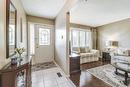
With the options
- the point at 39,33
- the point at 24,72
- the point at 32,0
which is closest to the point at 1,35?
the point at 24,72

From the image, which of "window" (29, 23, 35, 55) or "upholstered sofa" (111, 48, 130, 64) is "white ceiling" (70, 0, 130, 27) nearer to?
"upholstered sofa" (111, 48, 130, 64)

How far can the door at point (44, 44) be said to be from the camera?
4.52m

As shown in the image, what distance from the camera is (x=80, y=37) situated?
6.09 m

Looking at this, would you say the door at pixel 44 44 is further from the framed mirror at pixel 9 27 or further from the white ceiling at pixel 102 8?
the framed mirror at pixel 9 27

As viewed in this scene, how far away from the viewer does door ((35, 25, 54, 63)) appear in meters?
4.52

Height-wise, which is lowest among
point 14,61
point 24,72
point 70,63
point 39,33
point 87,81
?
point 87,81

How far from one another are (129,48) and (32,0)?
5066 millimetres

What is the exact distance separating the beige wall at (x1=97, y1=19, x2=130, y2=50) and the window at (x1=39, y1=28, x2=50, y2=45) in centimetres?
389

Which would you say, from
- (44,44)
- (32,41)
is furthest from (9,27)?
(44,44)

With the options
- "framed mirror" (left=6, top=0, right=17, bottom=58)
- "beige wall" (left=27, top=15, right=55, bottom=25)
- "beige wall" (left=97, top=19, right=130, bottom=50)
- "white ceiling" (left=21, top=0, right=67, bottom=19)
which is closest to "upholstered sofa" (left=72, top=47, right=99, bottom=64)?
"beige wall" (left=97, top=19, right=130, bottom=50)

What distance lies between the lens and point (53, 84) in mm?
2428

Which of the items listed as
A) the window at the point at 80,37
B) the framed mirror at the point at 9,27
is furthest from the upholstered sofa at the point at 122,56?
the framed mirror at the point at 9,27

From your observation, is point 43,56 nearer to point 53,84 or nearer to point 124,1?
point 53,84

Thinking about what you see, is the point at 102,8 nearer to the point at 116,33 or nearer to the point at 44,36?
the point at 116,33
